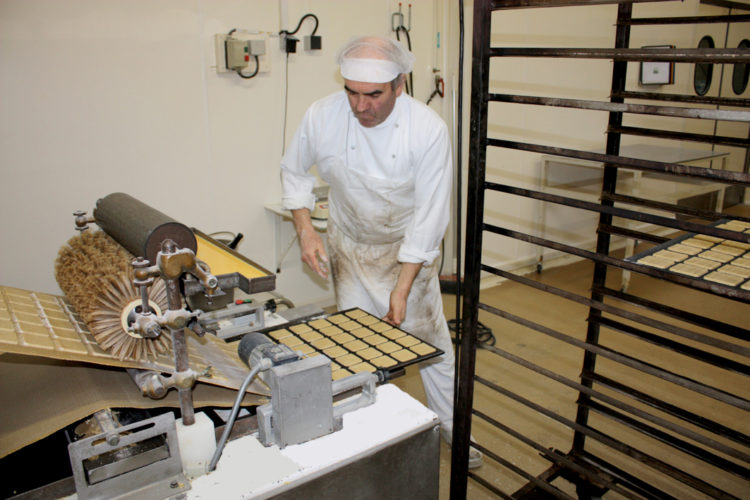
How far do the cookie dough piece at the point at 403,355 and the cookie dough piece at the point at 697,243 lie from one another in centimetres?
72

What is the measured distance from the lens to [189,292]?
1.08m

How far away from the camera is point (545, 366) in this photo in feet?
9.94

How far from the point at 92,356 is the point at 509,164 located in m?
3.52

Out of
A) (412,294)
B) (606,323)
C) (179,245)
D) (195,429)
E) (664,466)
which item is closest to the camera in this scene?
(195,429)

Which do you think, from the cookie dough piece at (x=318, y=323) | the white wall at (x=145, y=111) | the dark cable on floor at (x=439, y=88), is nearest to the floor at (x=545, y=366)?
the cookie dough piece at (x=318, y=323)

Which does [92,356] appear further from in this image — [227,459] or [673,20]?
[673,20]

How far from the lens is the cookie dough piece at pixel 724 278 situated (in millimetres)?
1128

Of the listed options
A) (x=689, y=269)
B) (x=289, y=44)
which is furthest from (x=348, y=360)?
(x=289, y=44)

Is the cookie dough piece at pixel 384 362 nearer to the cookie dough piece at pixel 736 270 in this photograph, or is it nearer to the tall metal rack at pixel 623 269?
the tall metal rack at pixel 623 269

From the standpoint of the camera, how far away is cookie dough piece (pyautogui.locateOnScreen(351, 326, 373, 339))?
1.45m

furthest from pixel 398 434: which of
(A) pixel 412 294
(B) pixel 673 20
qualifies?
(B) pixel 673 20

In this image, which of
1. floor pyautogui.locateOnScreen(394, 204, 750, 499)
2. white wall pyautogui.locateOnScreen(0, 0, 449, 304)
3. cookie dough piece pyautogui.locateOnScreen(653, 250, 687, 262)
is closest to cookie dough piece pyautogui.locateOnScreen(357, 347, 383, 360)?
cookie dough piece pyautogui.locateOnScreen(653, 250, 687, 262)

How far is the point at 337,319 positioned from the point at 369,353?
0.23 meters

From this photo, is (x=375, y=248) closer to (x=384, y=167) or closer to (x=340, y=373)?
(x=384, y=167)
